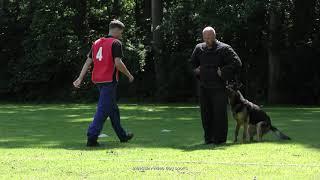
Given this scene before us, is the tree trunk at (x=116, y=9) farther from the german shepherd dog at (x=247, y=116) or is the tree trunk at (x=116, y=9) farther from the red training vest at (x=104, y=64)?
the red training vest at (x=104, y=64)

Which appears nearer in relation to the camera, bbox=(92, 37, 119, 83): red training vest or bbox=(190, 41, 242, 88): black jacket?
bbox=(92, 37, 119, 83): red training vest

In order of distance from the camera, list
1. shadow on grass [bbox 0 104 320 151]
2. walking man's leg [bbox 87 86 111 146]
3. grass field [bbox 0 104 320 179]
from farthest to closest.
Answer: shadow on grass [bbox 0 104 320 151], walking man's leg [bbox 87 86 111 146], grass field [bbox 0 104 320 179]

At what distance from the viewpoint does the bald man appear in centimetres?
1141

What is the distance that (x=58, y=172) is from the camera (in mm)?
8023

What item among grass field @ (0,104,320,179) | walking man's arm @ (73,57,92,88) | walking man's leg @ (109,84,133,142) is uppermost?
walking man's arm @ (73,57,92,88)

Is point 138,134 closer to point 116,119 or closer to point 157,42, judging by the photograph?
point 116,119

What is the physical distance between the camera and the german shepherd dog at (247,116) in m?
11.8

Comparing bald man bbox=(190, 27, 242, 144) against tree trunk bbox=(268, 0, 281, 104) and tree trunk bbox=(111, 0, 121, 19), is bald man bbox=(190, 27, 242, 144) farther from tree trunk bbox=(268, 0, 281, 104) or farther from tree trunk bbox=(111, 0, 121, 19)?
→ tree trunk bbox=(111, 0, 121, 19)

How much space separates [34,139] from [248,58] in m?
21.6

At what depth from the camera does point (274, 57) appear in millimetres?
32406

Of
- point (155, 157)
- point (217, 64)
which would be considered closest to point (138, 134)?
point (217, 64)

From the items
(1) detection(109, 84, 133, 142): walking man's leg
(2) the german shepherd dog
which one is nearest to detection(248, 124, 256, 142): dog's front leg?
(2) the german shepherd dog

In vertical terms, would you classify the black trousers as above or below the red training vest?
below

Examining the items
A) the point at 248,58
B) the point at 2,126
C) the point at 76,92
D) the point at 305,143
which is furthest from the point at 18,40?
the point at 305,143
